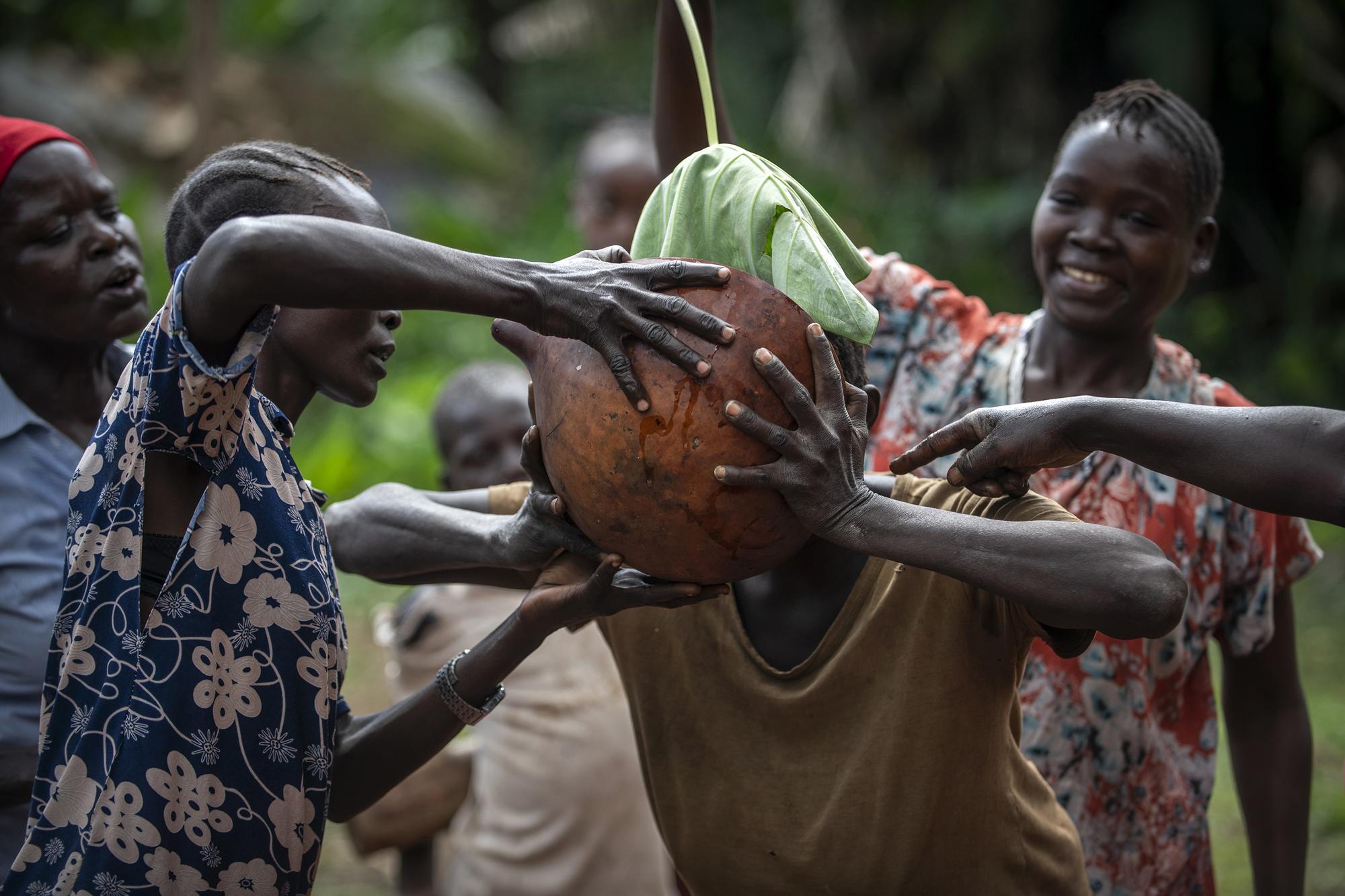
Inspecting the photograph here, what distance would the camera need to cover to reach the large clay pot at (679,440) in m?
1.77

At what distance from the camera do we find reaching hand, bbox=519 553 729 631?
1914 mm

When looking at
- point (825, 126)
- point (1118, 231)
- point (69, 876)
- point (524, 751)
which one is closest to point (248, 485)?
point (69, 876)

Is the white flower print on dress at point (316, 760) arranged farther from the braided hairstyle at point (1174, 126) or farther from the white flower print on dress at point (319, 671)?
the braided hairstyle at point (1174, 126)

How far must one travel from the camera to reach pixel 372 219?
2.05 metres

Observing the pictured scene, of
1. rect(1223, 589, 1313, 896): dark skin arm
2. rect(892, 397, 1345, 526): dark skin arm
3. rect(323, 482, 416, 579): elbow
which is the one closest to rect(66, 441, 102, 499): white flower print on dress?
rect(323, 482, 416, 579): elbow

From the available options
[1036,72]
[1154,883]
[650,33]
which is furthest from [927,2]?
[1154,883]

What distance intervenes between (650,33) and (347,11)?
128 inches

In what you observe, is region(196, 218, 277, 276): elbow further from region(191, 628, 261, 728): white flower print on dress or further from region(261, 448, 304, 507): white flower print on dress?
region(191, 628, 261, 728): white flower print on dress

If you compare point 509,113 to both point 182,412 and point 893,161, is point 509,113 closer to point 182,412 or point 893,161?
point 893,161

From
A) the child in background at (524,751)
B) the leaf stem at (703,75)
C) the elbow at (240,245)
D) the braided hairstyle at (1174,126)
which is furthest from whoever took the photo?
the child in background at (524,751)

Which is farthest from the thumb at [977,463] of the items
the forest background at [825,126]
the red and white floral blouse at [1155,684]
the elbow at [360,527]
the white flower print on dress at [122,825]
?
the forest background at [825,126]

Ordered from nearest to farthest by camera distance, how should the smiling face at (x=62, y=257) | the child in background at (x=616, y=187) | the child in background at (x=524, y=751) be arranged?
the smiling face at (x=62, y=257) → the child in background at (x=524, y=751) → the child in background at (x=616, y=187)

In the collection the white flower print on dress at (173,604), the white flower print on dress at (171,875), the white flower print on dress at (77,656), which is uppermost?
the white flower print on dress at (173,604)

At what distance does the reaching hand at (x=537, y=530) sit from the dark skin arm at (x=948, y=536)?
354 millimetres
